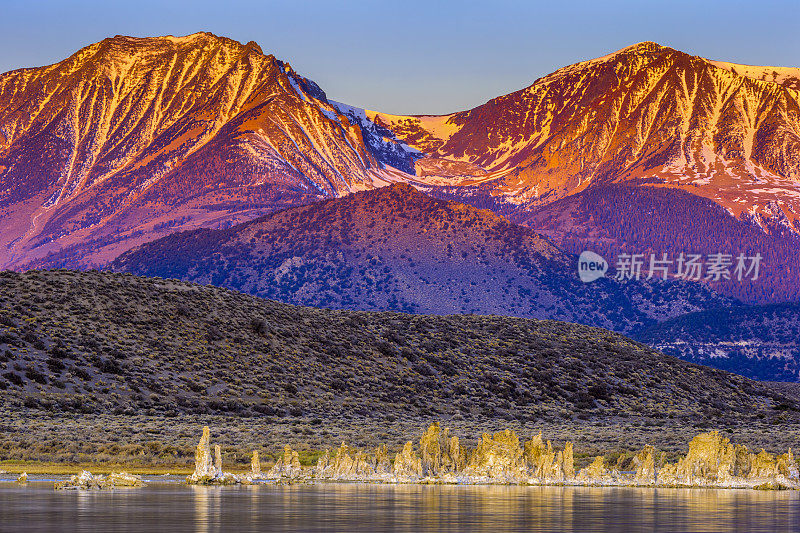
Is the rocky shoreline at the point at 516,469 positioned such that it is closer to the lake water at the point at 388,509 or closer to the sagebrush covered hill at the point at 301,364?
the lake water at the point at 388,509

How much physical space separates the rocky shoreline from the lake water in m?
1.51

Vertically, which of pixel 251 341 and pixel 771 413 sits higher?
pixel 251 341

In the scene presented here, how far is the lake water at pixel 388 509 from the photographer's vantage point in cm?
2305

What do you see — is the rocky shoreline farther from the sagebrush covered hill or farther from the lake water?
the sagebrush covered hill

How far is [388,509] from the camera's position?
26.3 m

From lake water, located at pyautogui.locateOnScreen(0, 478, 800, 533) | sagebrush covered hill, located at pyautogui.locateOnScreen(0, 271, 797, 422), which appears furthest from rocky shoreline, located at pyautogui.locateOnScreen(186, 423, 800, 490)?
sagebrush covered hill, located at pyautogui.locateOnScreen(0, 271, 797, 422)

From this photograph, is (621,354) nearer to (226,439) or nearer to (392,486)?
(226,439)

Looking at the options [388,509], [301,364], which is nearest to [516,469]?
[388,509]

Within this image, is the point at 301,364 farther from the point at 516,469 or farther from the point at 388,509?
the point at 388,509

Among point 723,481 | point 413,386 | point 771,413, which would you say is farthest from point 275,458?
point 771,413

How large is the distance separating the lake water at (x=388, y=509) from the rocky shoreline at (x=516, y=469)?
1509 mm

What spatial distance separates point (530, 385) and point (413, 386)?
13173mm

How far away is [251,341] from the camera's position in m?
103

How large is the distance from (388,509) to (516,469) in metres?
10.5
